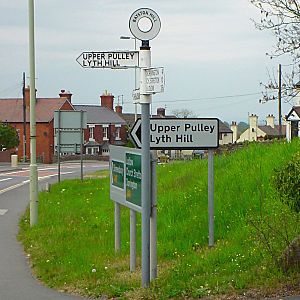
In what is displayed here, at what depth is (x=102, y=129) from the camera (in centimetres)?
8531

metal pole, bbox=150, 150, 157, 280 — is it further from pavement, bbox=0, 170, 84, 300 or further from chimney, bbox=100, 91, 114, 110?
chimney, bbox=100, 91, 114, 110

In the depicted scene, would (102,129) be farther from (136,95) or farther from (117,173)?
(136,95)

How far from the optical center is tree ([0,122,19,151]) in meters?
68.2

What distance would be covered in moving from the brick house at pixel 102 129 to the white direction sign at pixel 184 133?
73042 millimetres

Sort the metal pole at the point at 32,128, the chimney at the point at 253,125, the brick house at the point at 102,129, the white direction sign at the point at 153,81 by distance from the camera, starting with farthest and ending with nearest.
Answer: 1. the chimney at the point at 253,125
2. the brick house at the point at 102,129
3. the metal pole at the point at 32,128
4. the white direction sign at the point at 153,81

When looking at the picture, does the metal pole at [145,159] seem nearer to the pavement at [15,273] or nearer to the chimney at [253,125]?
the pavement at [15,273]

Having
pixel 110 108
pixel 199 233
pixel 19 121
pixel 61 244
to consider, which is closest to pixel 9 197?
pixel 61 244

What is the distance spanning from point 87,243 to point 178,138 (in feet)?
11.0

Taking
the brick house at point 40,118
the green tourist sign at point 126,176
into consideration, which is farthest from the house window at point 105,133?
the green tourist sign at point 126,176

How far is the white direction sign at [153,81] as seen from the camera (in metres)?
7.91

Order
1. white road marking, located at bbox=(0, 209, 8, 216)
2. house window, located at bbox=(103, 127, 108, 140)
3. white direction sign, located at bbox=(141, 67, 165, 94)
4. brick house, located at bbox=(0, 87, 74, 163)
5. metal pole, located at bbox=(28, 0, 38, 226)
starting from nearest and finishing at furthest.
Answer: white direction sign, located at bbox=(141, 67, 165, 94), metal pole, located at bbox=(28, 0, 38, 226), white road marking, located at bbox=(0, 209, 8, 216), brick house, located at bbox=(0, 87, 74, 163), house window, located at bbox=(103, 127, 108, 140)

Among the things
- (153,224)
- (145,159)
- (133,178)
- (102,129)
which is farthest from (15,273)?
(102,129)

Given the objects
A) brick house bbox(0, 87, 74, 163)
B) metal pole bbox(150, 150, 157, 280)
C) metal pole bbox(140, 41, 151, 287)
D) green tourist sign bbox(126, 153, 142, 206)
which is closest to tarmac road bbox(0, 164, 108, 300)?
metal pole bbox(150, 150, 157, 280)

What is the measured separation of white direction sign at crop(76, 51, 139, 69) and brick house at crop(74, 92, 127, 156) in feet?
244
